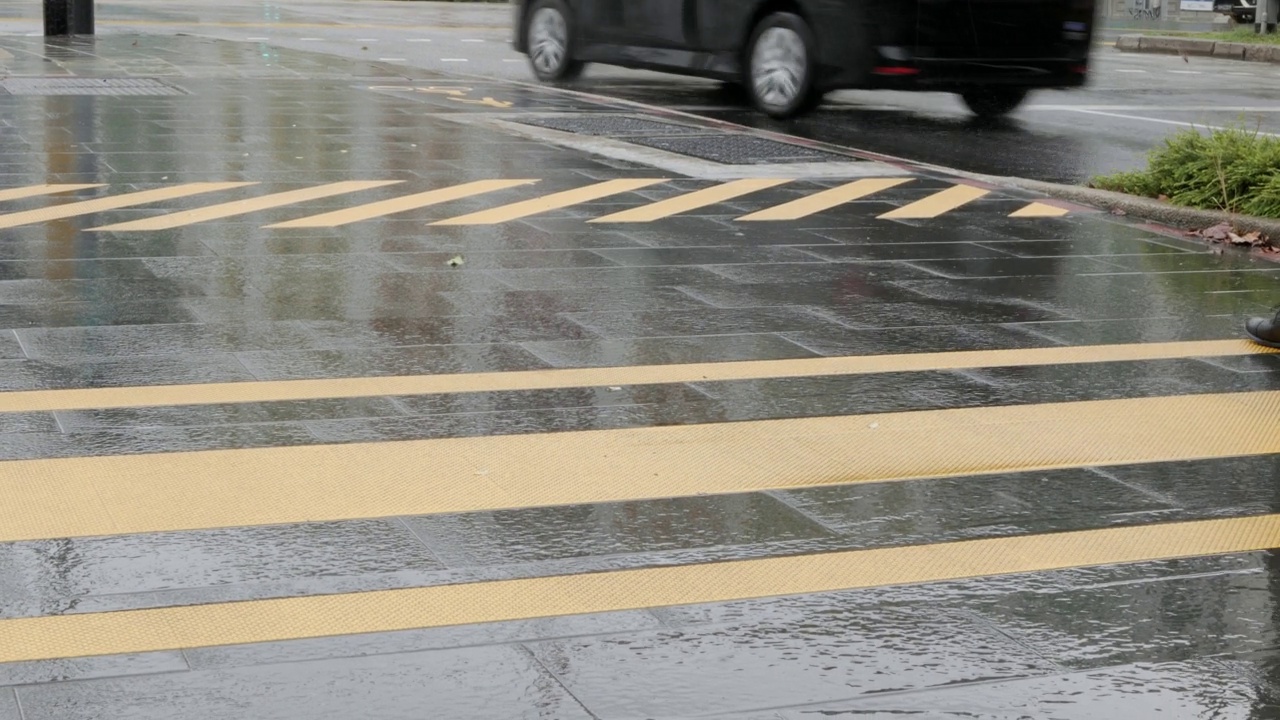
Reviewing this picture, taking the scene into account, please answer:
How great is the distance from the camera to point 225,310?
6.70m

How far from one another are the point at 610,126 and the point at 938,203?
3.81 meters

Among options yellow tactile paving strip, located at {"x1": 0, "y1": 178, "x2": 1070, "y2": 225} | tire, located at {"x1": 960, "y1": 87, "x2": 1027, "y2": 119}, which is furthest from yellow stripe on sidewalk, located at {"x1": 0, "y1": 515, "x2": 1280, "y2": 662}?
tire, located at {"x1": 960, "y1": 87, "x2": 1027, "y2": 119}

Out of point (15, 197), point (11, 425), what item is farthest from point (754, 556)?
point (15, 197)

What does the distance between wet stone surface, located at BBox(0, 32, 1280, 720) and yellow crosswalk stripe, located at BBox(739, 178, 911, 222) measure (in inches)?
6.4

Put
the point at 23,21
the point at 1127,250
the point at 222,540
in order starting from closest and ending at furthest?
1. the point at 222,540
2. the point at 1127,250
3. the point at 23,21

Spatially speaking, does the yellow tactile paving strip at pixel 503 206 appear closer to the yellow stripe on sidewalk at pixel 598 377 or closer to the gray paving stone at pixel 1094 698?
the yellow stripe on sidewalk at pixel 598 377

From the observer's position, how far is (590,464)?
16.2 feet

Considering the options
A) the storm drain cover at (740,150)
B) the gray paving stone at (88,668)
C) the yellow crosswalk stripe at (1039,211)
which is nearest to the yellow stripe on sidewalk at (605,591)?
the gray paving stone at (88,668)

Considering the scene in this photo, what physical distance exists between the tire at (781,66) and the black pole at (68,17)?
10419 mm

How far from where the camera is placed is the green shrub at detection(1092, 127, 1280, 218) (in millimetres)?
9734

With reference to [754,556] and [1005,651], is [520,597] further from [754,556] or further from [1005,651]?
[1005,651]

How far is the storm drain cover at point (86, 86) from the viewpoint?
14.6m

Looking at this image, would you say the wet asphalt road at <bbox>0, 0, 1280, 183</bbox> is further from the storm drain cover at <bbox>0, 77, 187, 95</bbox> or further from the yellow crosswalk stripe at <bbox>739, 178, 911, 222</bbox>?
the storm drain cover at <bbox>0, 77, 187, 95</bbox>

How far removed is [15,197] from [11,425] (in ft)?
14.4
